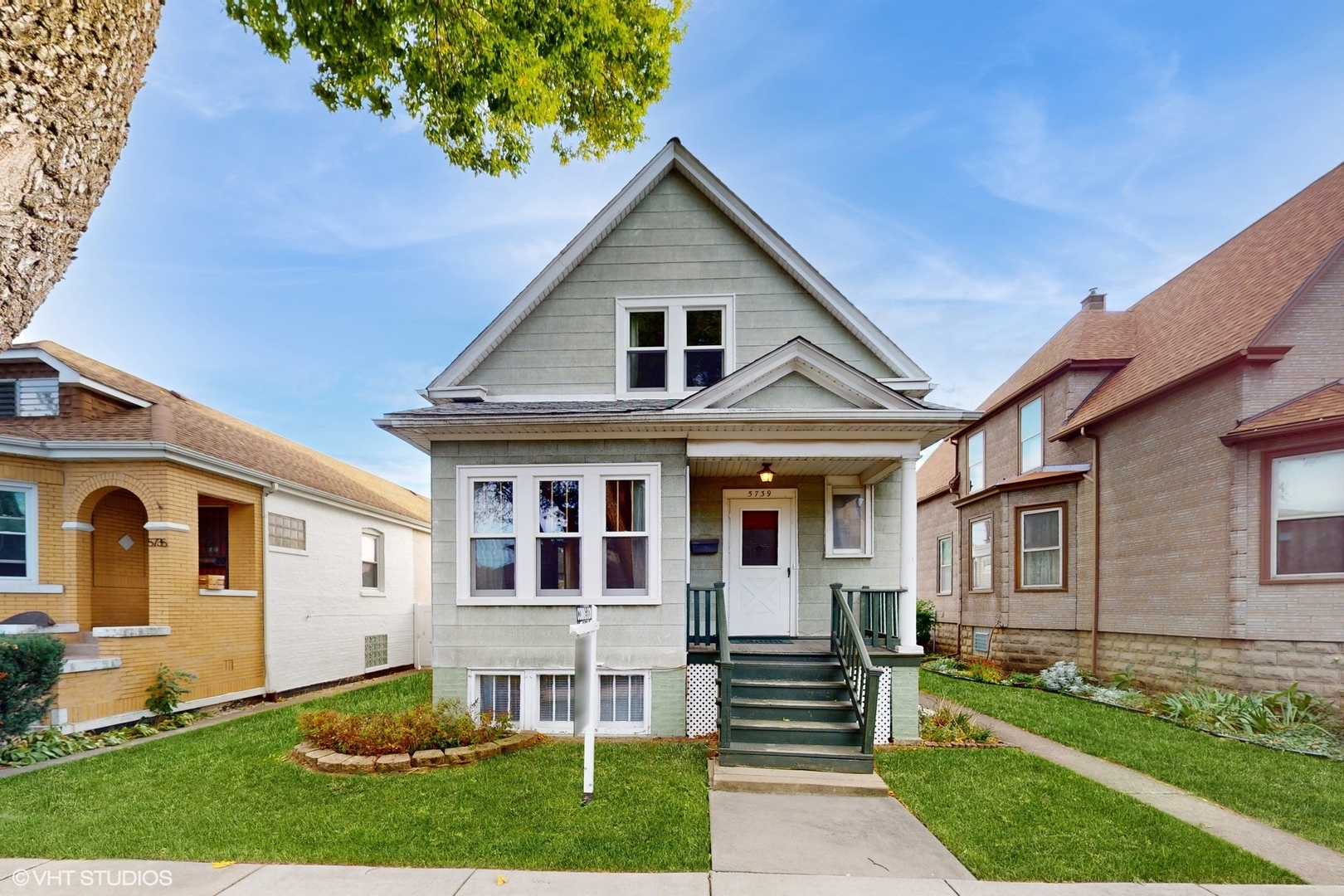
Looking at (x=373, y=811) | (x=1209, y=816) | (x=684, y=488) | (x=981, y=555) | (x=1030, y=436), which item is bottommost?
(x=1209, y=816)

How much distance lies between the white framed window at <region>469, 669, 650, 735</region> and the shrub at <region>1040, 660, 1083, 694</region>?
820cm

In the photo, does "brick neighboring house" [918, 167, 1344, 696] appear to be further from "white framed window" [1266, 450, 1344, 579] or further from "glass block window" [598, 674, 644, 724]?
"glass block window" [598, 674, 644, 724]

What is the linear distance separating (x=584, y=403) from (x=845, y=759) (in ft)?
17.4

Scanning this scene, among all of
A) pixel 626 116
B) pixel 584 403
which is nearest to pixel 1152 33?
pixel 626 116

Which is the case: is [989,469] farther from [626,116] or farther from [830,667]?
[626,116]

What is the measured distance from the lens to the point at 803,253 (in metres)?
9.05

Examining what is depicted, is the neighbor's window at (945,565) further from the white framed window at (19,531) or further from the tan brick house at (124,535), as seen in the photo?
the white framed window at (19,531)

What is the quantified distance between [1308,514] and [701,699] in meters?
8.42

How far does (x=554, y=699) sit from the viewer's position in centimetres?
806

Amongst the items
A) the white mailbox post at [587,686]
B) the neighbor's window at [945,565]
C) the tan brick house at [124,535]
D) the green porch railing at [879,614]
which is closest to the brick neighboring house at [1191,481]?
the neighbor's window at [945,565]

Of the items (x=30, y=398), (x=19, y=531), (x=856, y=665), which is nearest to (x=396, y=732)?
(x=856, y=665)

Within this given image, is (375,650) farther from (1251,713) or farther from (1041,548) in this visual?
(1251,713)

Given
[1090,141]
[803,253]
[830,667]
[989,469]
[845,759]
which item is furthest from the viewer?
[989,469]

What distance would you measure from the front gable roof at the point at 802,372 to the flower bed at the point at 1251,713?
5939 millimetres
